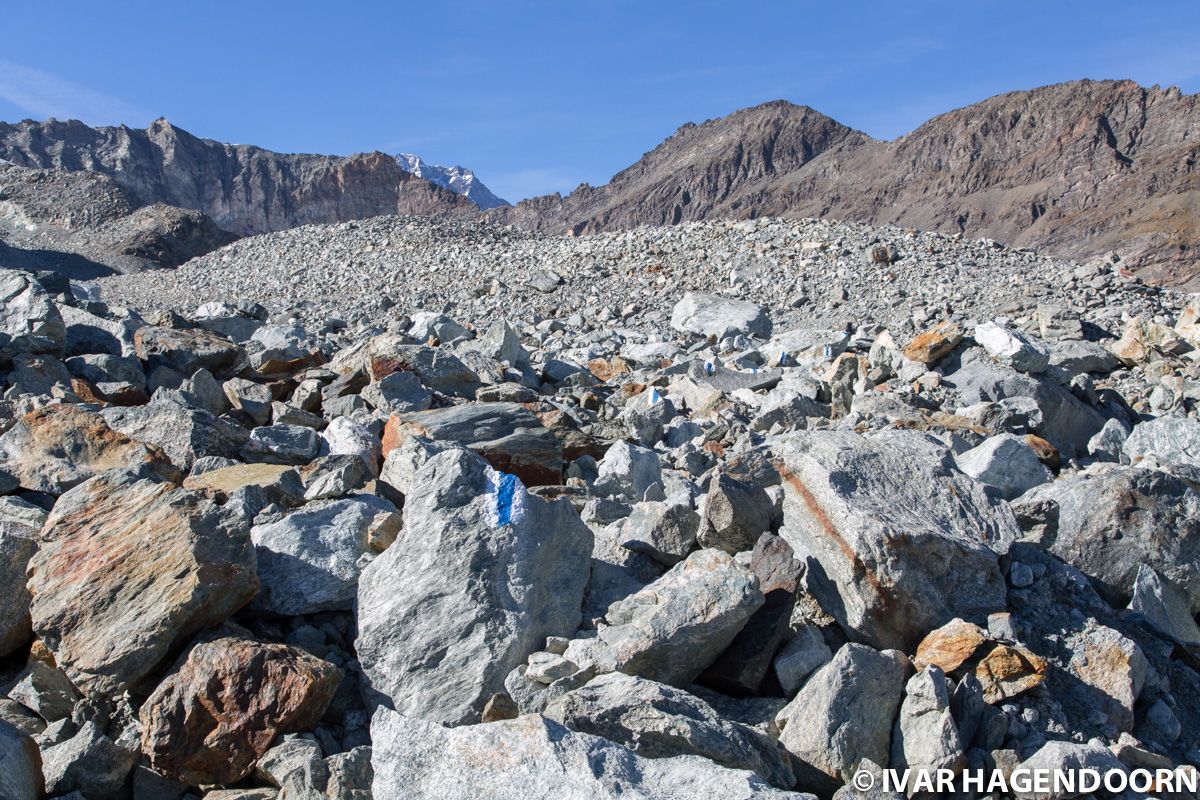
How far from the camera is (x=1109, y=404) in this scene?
8508 millimetres

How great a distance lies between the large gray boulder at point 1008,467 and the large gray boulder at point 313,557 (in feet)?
10.8

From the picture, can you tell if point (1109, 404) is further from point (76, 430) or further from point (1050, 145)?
point (1050, 145)

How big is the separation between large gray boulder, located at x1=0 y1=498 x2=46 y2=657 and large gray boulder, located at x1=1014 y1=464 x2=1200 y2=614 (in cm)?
436

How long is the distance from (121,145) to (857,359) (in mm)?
120178

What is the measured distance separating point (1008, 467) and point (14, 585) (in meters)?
4.95

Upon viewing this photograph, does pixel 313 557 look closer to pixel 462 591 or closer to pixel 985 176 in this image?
pixel 462 591

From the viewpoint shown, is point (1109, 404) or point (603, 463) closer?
point (603, 463)

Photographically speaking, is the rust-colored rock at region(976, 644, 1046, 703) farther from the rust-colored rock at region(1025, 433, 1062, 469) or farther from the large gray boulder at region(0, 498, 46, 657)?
the large gray boulder at region(0, 498, 46, 657)

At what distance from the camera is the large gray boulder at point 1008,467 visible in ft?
16.4

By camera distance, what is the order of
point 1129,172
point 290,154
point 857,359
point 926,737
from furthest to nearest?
point 290,154, point 1129,172, point 857,359, point 926,737

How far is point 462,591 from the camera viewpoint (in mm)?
3342

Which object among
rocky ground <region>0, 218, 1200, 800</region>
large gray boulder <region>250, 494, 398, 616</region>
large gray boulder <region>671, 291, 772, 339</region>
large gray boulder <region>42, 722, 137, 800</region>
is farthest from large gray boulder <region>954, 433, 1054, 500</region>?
large gray boulder <region>671, 291, 772, 339</region>

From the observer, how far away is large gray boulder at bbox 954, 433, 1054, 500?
498 cm

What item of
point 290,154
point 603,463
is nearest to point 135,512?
point 603,463
